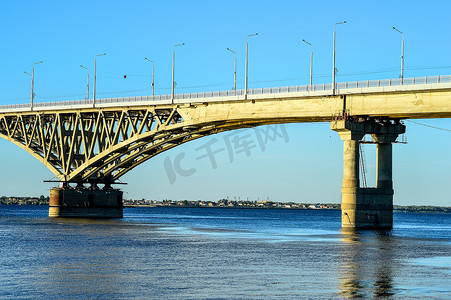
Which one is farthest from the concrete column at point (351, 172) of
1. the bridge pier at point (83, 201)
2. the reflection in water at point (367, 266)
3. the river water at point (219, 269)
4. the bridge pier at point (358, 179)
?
the bridge pier at point (83, 201)

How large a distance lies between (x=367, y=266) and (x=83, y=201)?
218 feet

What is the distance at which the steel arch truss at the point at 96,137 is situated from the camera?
83938 mm

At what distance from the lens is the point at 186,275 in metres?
34.3

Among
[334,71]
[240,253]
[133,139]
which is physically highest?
[334,71]

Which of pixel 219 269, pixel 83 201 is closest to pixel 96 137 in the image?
pixel 83 201

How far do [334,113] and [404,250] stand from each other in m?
20.1

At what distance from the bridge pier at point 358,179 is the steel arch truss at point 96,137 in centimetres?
1649

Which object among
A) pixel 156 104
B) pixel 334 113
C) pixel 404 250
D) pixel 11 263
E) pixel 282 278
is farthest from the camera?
pixel 156 104

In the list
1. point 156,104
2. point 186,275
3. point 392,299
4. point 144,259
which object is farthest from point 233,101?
point 392,299

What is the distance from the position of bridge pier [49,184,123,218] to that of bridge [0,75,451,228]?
5.0 inches

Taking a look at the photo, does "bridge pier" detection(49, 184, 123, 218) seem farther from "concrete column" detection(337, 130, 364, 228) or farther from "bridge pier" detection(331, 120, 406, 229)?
"concrete column" detection(337, 130, 364, 228)

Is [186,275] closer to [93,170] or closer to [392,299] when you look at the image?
[392,299]

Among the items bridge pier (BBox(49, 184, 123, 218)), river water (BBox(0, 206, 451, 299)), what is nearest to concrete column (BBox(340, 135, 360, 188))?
river water (BBox(0, 206, 451, 299))

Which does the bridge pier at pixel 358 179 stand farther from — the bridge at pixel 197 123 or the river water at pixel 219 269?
the river water at pixel 219 269
